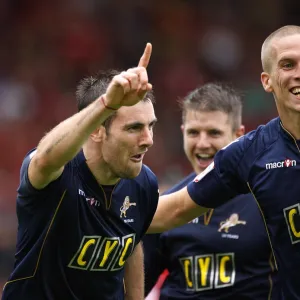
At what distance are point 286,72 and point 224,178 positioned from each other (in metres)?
0.73

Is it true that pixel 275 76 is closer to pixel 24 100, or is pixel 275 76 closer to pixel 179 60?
pixel 24 100

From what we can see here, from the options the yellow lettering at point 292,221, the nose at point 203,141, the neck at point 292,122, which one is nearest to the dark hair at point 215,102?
the nose at point 203,141

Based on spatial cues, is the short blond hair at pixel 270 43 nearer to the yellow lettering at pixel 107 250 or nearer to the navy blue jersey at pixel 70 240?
the navy blue jersey at pixel 70 240

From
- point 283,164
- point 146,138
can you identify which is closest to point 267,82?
point 283,164

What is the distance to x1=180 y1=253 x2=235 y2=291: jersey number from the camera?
5.80 metres

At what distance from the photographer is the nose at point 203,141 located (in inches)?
246

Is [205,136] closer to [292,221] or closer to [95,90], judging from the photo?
[95,90]

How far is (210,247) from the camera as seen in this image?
588 centimetres

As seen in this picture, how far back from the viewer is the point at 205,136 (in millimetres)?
6285

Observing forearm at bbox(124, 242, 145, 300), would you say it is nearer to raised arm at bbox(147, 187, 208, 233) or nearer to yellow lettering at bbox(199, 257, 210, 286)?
raised arm at bbox(147, 187, 208, 233)

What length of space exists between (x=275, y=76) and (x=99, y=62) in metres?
10.1

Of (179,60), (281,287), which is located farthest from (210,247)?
(179,60)

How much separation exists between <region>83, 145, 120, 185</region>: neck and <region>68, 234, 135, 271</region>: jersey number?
35 cm

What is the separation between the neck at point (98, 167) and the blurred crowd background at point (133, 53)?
7767 millimetres
